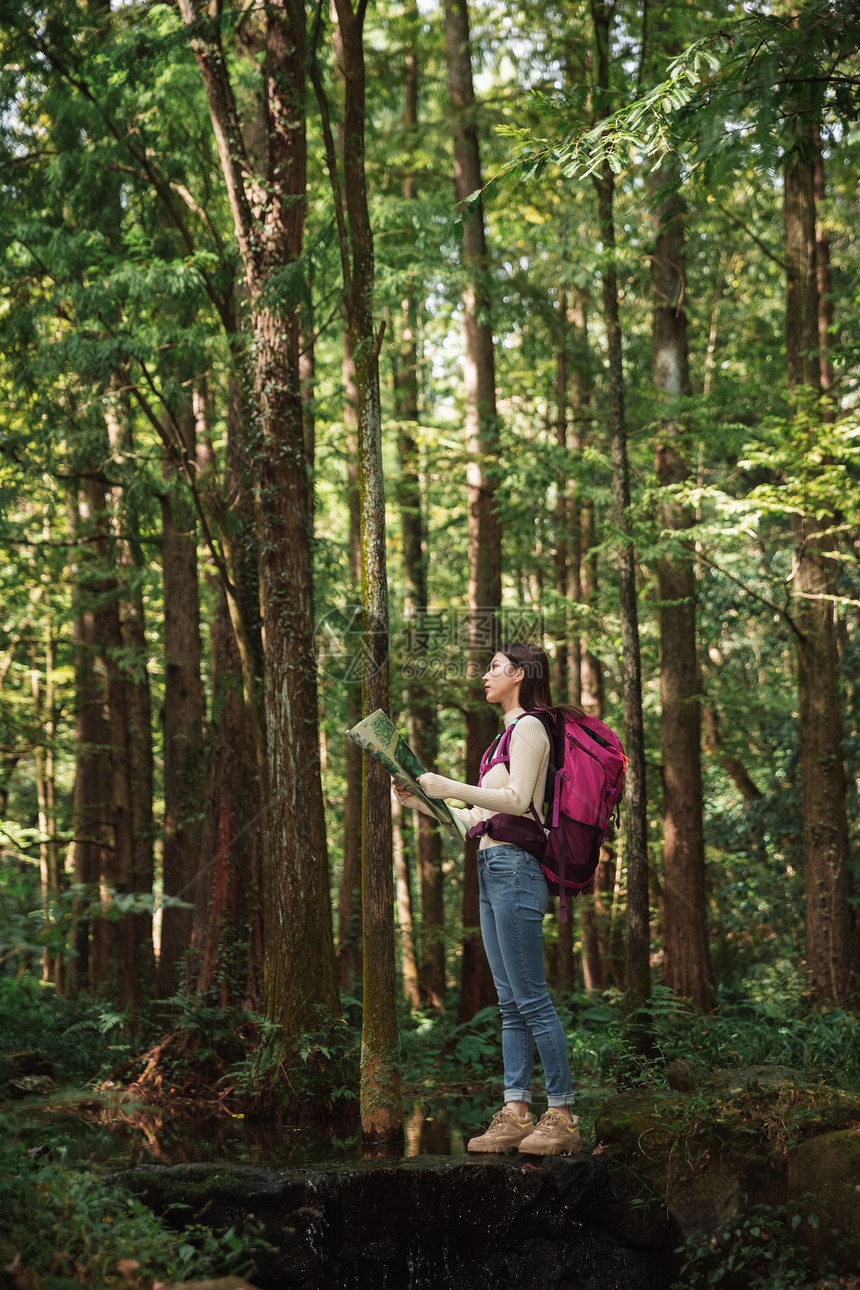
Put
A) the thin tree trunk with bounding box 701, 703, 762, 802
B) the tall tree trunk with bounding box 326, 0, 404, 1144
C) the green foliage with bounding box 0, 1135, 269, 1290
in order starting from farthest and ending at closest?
the thin tree trunk with bounding box 701, 703, 762, 802 < the tall tree trunk with bounding box 326, 0, 404, 1144 < the green foliage with bounding box 0, 1135, 269, 1290

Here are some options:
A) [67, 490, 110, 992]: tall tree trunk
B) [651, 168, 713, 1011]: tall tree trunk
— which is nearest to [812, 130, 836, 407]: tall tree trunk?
[651, 168, 713, 1011]: tall tree trunk

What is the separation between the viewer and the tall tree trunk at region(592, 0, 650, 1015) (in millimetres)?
8031

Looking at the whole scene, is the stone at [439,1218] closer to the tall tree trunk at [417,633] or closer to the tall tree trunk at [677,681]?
the tall tree trunk at [677,681]

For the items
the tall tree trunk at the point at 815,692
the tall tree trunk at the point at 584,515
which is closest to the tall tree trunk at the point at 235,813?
the tall tree trunk at the point at 815,692

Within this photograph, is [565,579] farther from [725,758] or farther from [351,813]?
[351,813]

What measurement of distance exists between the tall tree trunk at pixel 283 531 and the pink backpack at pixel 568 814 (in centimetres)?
275

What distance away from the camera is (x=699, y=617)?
59.7 feet

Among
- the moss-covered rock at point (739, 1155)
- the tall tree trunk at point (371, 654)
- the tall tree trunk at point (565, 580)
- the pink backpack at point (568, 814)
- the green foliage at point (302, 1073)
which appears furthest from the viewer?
the tall tree trunk at point (565, 580)

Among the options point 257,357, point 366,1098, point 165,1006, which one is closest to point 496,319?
point 257,357

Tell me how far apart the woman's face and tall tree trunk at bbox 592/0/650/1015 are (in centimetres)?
332

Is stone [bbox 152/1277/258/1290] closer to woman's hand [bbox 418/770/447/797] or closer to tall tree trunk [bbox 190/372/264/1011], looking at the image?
woman's hand [bbox 418/770/447/797]

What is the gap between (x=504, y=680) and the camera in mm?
5066

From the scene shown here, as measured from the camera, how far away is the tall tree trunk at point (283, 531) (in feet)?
23.9

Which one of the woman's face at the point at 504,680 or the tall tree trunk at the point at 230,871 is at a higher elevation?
the woman's face at the point at 504,680
